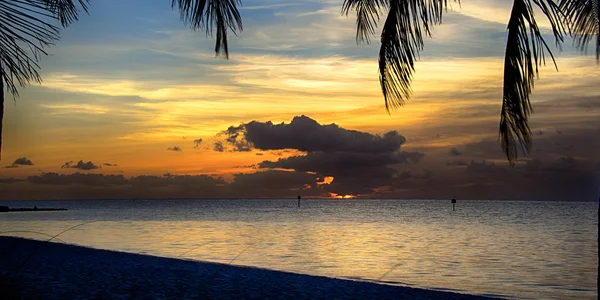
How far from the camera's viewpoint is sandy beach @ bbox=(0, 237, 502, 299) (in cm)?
939

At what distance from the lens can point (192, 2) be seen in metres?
6.28

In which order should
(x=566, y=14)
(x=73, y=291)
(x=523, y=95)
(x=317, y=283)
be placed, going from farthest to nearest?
(x=317, y=283) < (x=73, y=291) < (x=566, y=14) < (x=523, y=95)

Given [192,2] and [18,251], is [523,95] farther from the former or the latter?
[18,251]

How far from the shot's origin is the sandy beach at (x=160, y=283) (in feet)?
30.8

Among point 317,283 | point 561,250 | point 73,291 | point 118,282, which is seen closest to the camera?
point 73,291

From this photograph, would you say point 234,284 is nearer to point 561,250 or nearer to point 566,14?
point 566,14

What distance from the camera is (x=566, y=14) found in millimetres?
6164

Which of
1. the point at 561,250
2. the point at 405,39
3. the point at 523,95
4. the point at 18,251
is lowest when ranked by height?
the point at 561,250

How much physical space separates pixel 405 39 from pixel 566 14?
1.65m

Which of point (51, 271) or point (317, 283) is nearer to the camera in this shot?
point (51, 271)

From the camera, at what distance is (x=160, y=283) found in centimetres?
1088

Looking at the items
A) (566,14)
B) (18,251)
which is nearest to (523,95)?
(566,14)

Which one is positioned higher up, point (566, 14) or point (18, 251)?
point (566, 14)

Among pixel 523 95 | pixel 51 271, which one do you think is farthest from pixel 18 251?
pixel 523 95
